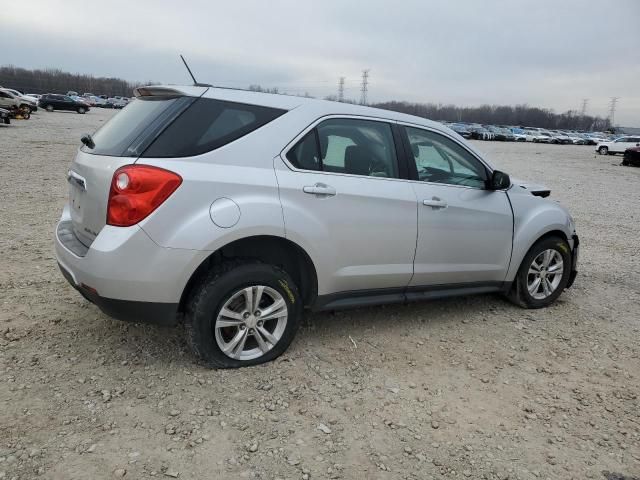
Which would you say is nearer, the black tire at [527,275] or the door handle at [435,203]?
the door handle at [435,203]

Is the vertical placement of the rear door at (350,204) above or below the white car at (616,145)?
below

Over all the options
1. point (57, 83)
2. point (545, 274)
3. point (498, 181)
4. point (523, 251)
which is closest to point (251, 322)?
point (498, 181)

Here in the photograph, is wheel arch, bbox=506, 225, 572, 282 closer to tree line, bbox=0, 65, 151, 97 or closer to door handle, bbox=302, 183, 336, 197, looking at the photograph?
door handle, bbox=302, 183, 336, 197

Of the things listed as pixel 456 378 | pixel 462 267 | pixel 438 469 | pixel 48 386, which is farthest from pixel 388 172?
pixel 48 386

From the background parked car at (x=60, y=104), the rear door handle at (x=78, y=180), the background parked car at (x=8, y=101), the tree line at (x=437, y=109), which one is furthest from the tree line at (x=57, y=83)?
the rear door handle at (x=78, y=180)

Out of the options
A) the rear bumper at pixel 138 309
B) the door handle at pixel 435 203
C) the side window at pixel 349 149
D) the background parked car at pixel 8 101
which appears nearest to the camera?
the rear bumper at pixel 138 309

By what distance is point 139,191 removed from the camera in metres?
2.92

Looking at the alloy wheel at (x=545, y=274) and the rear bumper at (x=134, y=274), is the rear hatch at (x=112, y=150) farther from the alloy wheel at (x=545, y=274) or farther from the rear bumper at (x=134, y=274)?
the alloy wheel at (x=545, y=274)

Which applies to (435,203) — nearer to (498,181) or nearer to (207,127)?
(498,181)

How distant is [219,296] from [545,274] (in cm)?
324

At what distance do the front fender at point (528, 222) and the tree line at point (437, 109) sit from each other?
9979 cm

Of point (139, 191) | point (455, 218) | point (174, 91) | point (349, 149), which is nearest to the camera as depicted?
point (139, 191)

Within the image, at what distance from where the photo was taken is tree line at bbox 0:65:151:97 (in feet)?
310

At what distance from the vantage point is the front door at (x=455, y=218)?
13.0 feet
